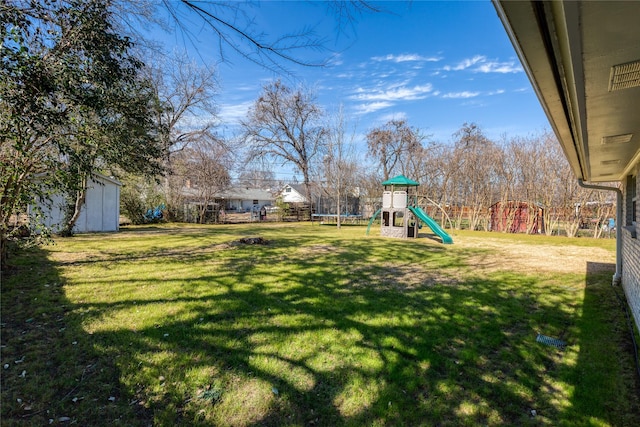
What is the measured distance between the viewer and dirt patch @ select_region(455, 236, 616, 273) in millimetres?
7039

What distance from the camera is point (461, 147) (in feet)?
62.6

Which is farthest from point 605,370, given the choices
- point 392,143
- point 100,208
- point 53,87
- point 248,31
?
point 392,143

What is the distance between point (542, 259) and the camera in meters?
8.26

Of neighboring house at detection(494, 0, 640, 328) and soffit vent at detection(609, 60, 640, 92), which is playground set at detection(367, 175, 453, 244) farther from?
soffit vent at detection(609, 60, 640, 92)

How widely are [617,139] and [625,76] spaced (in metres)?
1.82

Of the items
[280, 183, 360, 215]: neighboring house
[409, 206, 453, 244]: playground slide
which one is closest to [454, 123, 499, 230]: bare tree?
[409, 206, 453, 244]: playground slide

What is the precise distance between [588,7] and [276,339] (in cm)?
321

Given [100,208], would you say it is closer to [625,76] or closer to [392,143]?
[625,76]

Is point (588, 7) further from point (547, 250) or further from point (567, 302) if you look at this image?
point (547, 250)

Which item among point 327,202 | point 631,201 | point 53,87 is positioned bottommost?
point 631,201

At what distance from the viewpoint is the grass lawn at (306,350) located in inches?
86.2

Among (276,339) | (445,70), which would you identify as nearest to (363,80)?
(445,70)

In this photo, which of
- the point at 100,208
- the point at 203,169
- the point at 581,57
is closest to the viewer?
the point at 581,57

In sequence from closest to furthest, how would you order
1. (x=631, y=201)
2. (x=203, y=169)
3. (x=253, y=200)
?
(x=631, y=201) → (x=203, y=169) → (x=253, y=200)
